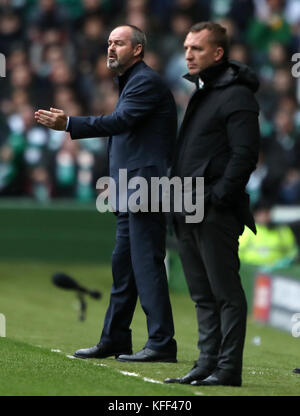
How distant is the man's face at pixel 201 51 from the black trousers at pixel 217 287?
0.84 metres

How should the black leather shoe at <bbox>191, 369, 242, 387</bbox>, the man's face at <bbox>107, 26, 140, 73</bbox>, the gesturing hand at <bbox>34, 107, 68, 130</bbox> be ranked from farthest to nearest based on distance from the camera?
1. the man's face at <bbox>107, 26, 140, 73</bbox>
2. the gesturing hand at <bbox>34, 107, 68, 130</bbox>
3. the black leather shoe at <bbox>191, 369, 242, 387</bbox>

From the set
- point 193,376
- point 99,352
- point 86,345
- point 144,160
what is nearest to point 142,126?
point 144,160

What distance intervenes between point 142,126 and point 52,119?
2.25ft

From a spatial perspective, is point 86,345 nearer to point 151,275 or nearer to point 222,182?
point 151,275

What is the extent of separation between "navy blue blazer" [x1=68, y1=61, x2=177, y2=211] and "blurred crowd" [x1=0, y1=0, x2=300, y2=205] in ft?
26.9

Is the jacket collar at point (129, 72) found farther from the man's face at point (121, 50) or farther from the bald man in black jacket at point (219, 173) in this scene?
the bald man in black jacket at point (219, 173)

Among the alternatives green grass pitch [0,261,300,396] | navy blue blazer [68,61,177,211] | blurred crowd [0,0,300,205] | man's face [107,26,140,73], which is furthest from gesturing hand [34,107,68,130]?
blurred crowd [0,0,300,205]

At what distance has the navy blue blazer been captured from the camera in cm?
712

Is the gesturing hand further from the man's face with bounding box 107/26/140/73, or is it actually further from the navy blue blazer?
the man's face with bounding box 107/26/140/73

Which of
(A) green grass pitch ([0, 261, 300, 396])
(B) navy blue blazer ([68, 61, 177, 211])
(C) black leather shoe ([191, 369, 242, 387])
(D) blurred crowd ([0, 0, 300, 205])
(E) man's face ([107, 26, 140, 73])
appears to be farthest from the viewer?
(D) blurred crowd ([0, 0, 300, 205])

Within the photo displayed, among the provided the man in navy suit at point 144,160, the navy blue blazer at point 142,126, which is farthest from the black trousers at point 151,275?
the navy blue blazer at point 142,126

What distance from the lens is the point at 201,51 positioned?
21.0 ft
